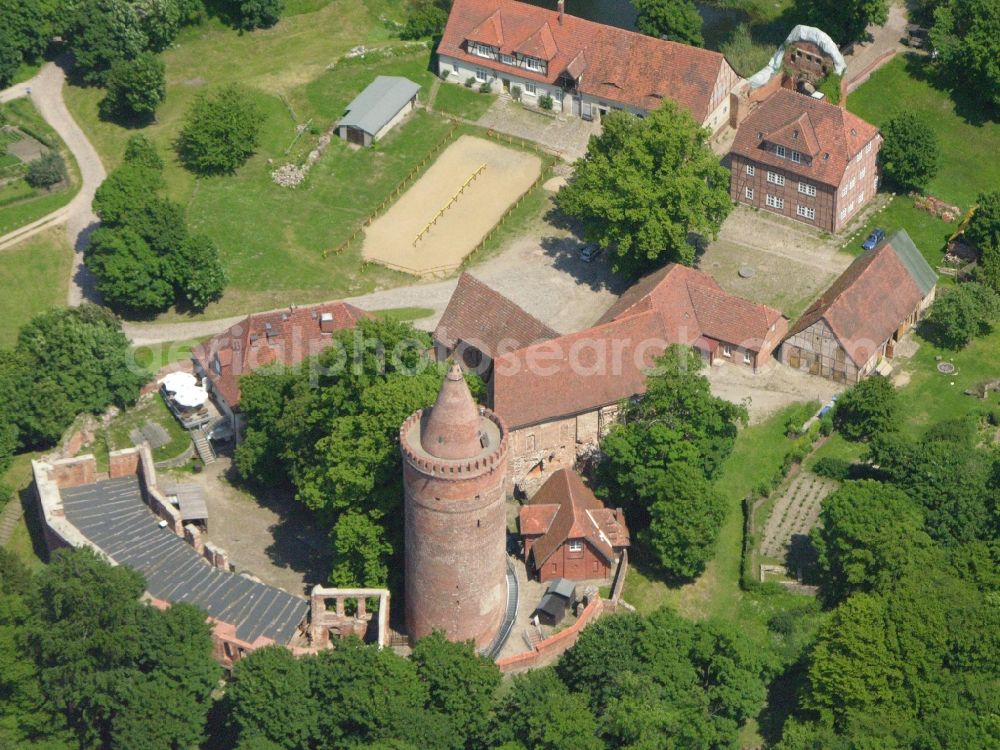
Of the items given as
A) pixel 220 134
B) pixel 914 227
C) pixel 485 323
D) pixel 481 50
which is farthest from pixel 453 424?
pixel 481 50

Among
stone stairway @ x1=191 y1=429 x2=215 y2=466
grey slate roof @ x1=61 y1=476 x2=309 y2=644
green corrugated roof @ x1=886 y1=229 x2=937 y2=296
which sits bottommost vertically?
stone stairway @ x1=191 y1=429 x2=215 y2=466

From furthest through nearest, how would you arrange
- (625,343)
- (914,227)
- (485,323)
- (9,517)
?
(914,227) → (485,323) → (625,343) → (9,517)

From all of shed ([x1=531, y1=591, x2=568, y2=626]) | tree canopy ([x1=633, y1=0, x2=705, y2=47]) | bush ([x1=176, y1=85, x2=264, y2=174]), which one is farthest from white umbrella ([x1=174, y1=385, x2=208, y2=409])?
tree canopy ([x1=633, y1=0, x2=705, y2=47])

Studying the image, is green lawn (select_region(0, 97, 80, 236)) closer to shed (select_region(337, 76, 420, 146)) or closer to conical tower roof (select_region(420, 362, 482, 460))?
shed (select_region(337, 76, 420, 146))

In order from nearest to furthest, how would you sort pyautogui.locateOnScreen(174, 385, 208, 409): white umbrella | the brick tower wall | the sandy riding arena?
the brick tower wall, pyautogui.locateOnScreen(174, 385, 208, 409): white umbrella, the sandy riding arena

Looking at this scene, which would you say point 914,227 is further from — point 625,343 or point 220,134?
point 220,134

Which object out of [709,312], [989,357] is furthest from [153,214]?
[989,357]
